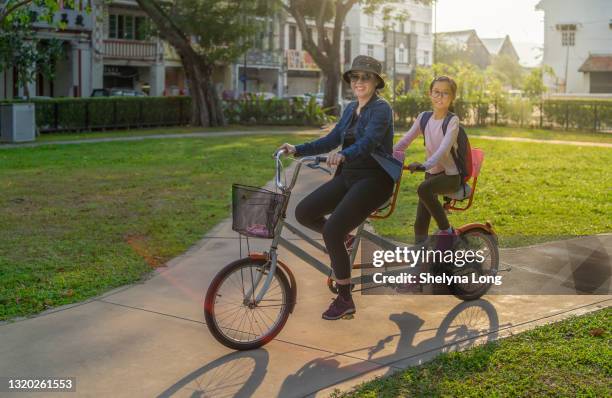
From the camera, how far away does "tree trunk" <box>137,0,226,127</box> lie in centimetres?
3100

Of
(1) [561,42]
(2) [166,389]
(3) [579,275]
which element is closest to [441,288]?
(3) [579,275]

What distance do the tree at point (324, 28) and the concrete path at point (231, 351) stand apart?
28032 mm

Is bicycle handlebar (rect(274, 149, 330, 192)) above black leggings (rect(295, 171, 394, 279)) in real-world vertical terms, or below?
above

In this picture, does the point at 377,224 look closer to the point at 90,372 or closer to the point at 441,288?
the point at 441,288

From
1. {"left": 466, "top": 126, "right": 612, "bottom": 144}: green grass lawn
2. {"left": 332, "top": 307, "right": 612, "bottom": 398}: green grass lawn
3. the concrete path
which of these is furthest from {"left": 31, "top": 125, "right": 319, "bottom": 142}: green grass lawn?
{"left": 332, "top": 307, "right": 612, "bottom": 398}: green grass lawn

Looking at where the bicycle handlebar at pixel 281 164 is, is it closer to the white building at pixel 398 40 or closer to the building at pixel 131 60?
the building at pixel 131 60

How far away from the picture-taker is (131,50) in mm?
49656

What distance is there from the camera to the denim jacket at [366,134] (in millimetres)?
5641

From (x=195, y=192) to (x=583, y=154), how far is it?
10508mm

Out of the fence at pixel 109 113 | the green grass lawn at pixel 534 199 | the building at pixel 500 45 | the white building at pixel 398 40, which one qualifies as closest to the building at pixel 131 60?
the fence at pixel 109 113

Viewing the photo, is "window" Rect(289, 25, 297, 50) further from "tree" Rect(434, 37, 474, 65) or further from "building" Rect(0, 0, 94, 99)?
"tree" Rect(434, 37, 474, 65)

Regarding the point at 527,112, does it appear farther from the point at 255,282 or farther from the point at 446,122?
the point at 255,282

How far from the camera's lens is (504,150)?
69.9 ft

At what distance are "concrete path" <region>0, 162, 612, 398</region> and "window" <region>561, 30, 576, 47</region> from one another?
57.0 metres
